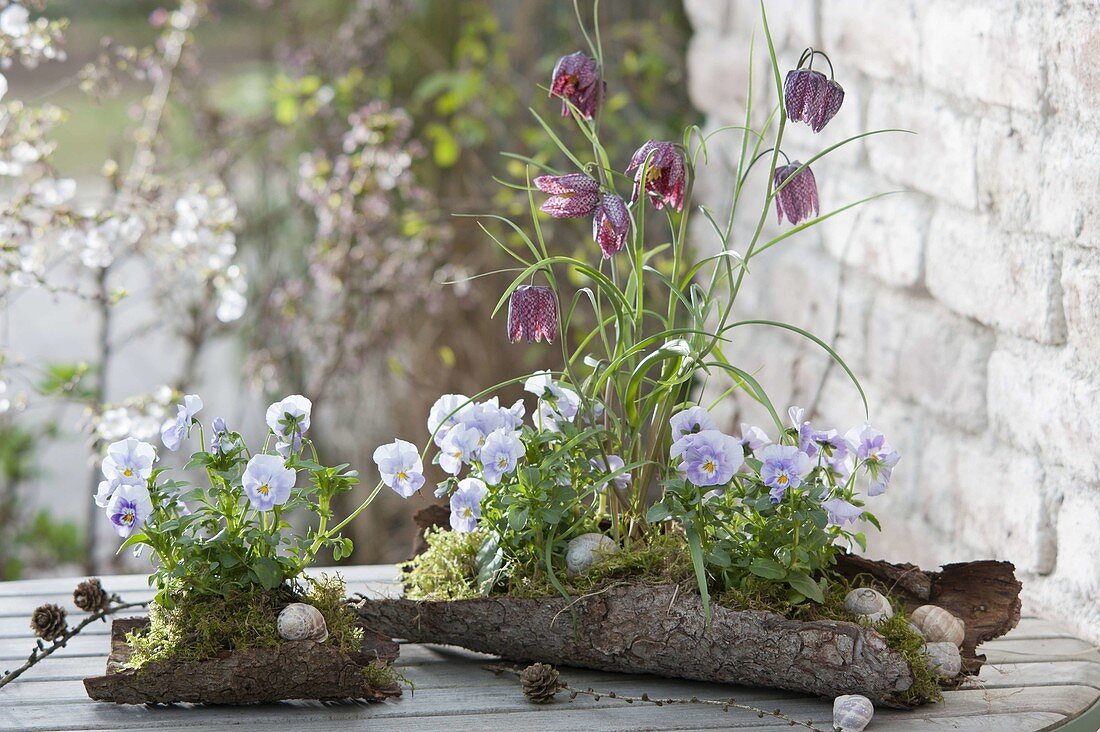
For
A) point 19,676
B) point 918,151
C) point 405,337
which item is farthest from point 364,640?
point 405,337

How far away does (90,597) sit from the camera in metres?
1.45

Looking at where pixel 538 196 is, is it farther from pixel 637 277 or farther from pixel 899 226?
pixel 637 277

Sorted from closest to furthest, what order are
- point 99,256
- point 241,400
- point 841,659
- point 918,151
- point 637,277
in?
point 841,659, point 637,277, point 918,151, point 99,256, point 241,400

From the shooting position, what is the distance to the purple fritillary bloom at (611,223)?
1.23 m

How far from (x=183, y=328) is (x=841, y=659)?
262cm

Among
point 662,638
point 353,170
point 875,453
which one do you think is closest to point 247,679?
point 662,638

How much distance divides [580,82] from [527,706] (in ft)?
2.23

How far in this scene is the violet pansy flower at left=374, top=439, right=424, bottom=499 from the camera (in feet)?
4.16

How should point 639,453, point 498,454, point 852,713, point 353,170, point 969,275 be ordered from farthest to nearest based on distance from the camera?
point 353,170 → point 969,275 → point 639,453 → point 498,454 → point 852,713

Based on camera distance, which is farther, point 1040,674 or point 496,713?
point 1040,674

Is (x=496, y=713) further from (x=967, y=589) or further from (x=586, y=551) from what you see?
(x=967, y=589)

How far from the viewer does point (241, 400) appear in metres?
3.58

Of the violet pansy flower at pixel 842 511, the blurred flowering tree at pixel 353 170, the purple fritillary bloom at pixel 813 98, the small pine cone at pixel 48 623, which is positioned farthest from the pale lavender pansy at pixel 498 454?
the blurred flowering tree at pixel 353 170

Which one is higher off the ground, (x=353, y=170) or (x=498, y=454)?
(x=353, y=170)
